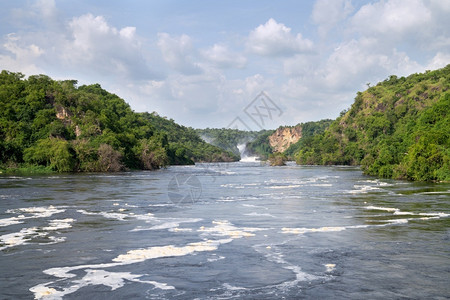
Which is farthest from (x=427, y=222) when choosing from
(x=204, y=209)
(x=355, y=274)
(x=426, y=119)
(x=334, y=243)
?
(x=426, y=119)

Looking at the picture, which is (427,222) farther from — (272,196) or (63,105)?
(63,105)

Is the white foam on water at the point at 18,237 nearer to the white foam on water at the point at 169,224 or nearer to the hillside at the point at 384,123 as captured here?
the white foam on water at the point at 169,224

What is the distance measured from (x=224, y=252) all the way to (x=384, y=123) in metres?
144

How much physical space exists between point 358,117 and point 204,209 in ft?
510

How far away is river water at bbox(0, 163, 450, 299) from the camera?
1163 cm

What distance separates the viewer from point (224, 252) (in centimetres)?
1590

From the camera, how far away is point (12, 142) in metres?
85.9

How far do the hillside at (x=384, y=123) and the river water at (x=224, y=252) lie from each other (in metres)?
41.0

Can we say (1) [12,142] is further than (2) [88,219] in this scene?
Yes

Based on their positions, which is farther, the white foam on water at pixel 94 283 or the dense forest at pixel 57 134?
the dense forest at pixel 57 134

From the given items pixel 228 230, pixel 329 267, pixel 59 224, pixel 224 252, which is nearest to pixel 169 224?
pixel 228 230

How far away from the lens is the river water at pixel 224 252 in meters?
11.6

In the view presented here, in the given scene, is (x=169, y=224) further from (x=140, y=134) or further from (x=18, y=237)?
(x=140, y=134)

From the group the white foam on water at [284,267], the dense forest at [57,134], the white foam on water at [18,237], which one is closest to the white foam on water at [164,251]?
the white foam on water at [284,267]
